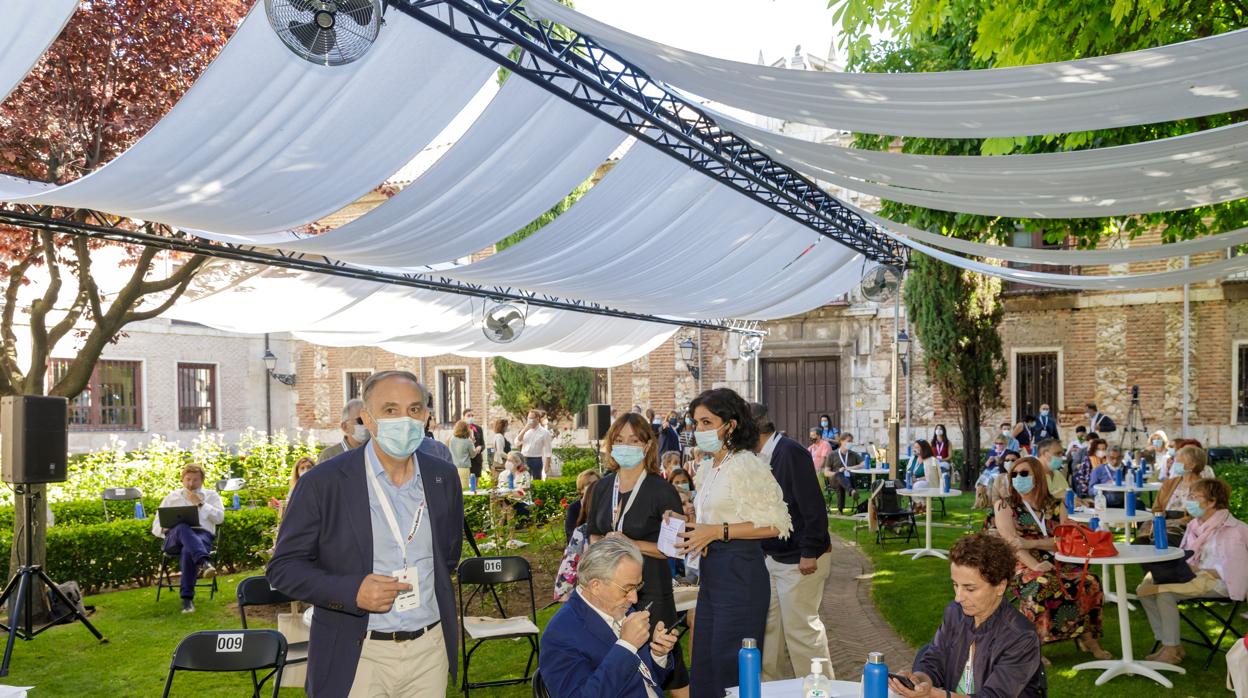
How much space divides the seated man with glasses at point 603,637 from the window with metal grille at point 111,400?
818 inches

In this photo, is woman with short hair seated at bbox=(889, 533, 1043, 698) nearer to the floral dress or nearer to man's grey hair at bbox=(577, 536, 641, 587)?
man's grey hair at bbox=(577, 536, 641, 587)

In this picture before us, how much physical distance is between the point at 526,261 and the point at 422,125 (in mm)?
2893

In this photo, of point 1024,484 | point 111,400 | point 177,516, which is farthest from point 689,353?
point 1024,484

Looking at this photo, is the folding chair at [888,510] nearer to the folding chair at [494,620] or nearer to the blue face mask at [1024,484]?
the blue face mask at [1024,484]

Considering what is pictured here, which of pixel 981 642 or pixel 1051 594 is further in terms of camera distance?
pixel 1051 594

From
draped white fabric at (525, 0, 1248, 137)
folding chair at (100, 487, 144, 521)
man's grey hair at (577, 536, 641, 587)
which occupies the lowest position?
folding chair at (100, 487, 144, 521)

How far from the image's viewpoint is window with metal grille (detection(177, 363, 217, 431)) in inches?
903

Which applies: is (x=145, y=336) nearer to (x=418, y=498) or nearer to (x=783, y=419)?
(x=783, y=419)

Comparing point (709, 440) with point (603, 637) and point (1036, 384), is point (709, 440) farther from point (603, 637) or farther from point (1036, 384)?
point (1036, 384)

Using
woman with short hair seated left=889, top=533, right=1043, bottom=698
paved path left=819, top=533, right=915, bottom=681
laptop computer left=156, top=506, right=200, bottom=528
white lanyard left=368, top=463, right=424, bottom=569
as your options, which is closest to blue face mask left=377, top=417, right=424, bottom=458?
white lanyard left=368, top=463, right=424, bottom=569

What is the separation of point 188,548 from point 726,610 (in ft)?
18.9

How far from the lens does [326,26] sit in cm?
379

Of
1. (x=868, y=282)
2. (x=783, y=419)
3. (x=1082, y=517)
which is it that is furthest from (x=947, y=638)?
(x=783, y=419)

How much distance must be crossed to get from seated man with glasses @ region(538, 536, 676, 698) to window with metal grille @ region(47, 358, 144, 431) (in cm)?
2076
